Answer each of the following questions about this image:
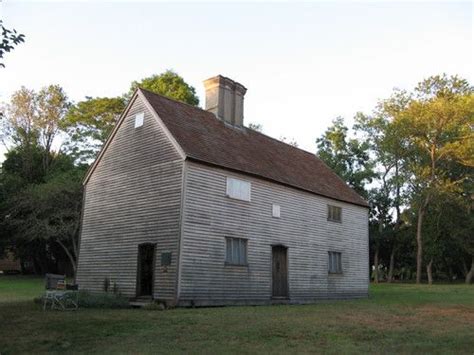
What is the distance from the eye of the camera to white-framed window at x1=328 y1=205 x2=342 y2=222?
1082 inches

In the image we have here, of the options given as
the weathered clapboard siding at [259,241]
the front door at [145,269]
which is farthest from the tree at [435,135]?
the front door at [145,269]

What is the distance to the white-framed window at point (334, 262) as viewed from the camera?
2716cm

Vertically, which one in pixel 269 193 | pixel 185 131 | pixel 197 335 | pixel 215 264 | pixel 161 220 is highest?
pixel 185 131

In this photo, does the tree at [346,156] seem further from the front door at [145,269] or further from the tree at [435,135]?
the front door at [145,269]

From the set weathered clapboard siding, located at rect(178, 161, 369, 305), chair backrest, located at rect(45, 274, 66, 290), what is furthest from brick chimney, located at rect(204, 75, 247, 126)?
chair backrest, located at rect(45, 274, 66, 290)

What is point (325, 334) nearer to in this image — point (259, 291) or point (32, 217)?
point (259, 291)

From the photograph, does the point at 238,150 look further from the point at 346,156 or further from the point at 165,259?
the point at 346,156

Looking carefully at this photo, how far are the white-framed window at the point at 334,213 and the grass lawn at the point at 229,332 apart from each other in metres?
10.6

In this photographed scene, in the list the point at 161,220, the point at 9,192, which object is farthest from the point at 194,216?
the point at 9,192

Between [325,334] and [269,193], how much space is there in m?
12.0

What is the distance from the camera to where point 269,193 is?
23594 millimetres

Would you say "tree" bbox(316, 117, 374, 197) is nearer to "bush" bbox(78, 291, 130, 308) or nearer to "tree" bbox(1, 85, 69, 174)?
"tree" bbox(1, 85, 69, 174)

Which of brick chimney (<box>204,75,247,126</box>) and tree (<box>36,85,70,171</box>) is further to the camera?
tree (<box>36,85,70,171</box>)

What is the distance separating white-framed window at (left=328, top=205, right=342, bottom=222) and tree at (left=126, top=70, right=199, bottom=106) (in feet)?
74.0
